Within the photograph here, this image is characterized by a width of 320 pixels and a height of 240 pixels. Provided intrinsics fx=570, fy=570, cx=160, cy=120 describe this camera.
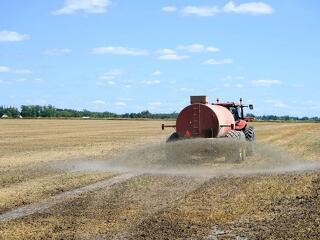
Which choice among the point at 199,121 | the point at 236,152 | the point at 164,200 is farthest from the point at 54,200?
the point at 236,152

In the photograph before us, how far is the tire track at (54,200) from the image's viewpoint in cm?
995

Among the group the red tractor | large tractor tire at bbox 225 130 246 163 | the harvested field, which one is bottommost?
the harvested field

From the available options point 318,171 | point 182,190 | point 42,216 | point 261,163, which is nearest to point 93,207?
point 42,216

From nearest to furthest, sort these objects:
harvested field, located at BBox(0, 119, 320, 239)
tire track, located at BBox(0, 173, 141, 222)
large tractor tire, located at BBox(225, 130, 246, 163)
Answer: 1. harvested field, located at BBox(0, 119, 320, 239)
2. tire track, located at BBox(0, 173, 141, 222)
3. large tractor tire, located at BBox(225, 130, 246, 163)

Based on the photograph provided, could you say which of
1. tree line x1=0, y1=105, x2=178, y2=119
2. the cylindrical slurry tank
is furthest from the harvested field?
tree line x1=0, y1=105, x2=178, y2=119

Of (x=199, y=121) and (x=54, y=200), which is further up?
(x=199, y=121)

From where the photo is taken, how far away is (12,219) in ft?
31.2

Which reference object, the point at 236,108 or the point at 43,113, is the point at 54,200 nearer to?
the point at 236,108

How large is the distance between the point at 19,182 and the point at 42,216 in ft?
15.1

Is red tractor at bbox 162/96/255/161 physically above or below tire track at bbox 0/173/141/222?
above

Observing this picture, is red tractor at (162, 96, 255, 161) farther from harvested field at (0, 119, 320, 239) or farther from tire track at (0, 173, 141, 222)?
tire track at (0, 173, 141, 222)

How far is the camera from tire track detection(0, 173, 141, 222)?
32.7 feet

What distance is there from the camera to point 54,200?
37.7ft

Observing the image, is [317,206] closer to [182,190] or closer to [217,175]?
[182,190]
